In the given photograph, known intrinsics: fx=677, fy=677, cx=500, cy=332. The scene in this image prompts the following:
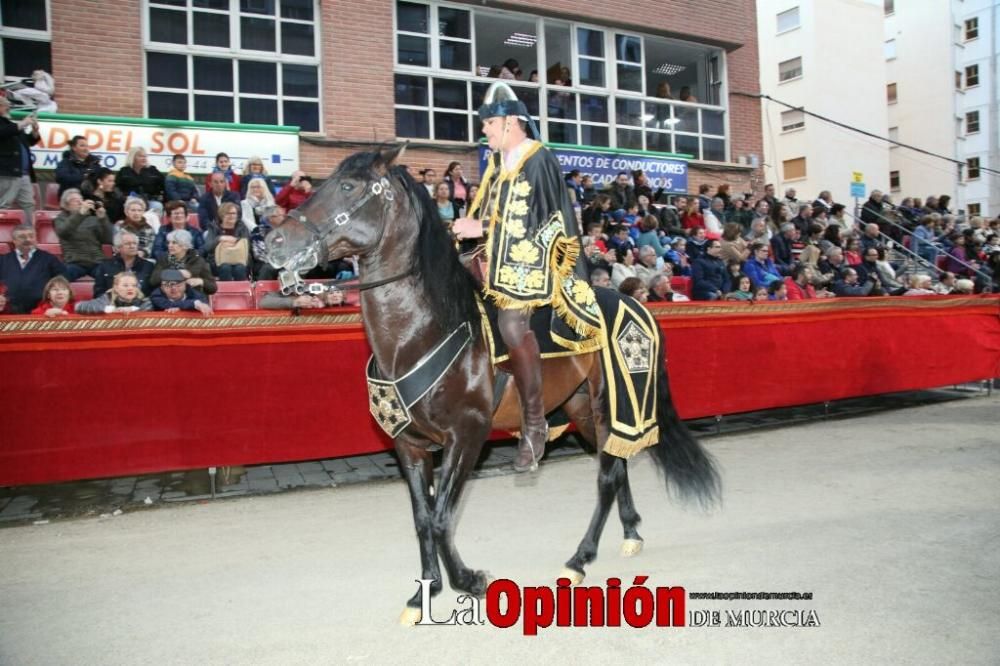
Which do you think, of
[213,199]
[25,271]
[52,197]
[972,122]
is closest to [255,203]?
[213,199]

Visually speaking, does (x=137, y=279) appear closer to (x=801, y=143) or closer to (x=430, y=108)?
(x=430, y=108)

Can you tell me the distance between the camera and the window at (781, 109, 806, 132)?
2856 centimetres

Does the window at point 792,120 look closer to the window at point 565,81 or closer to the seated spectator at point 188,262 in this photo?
the window at point 565,81

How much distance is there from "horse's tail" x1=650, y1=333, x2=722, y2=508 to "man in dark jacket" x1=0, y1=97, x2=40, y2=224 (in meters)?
8.06

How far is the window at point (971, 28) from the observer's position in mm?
36594

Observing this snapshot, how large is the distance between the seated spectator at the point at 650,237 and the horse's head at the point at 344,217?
331 inches

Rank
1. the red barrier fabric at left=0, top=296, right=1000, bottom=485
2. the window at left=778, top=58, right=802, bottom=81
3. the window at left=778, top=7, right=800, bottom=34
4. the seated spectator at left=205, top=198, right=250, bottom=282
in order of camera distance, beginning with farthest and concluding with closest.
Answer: the window at left=778, top=7, right=800, bottom=34 < the window at left=778, top=58, right=802, bottom=81 < the seated spectator at left=205, top=198, right=250, bottom=282 < the red barrier fabric at left=0, top=296, right=1000, bottom=485

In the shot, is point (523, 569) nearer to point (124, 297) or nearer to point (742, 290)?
point (124, 297)

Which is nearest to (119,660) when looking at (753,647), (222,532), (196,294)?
(222,532)

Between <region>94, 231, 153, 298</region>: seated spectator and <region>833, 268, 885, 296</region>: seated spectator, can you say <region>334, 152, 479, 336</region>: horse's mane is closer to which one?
<region>94, 231, 153, 298</region>: seated spectator

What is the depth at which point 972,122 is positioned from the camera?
120 feet

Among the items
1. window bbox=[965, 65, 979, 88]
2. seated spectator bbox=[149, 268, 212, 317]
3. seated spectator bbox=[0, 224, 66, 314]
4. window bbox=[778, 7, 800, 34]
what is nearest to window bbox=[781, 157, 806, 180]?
window bbox=[778, 7, 800, 34]

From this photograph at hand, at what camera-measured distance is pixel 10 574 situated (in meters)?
4.13

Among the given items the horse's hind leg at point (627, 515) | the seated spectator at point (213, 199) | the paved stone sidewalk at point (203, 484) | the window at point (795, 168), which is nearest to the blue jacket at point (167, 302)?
the paved stone sidewalk at point (203, 484)
